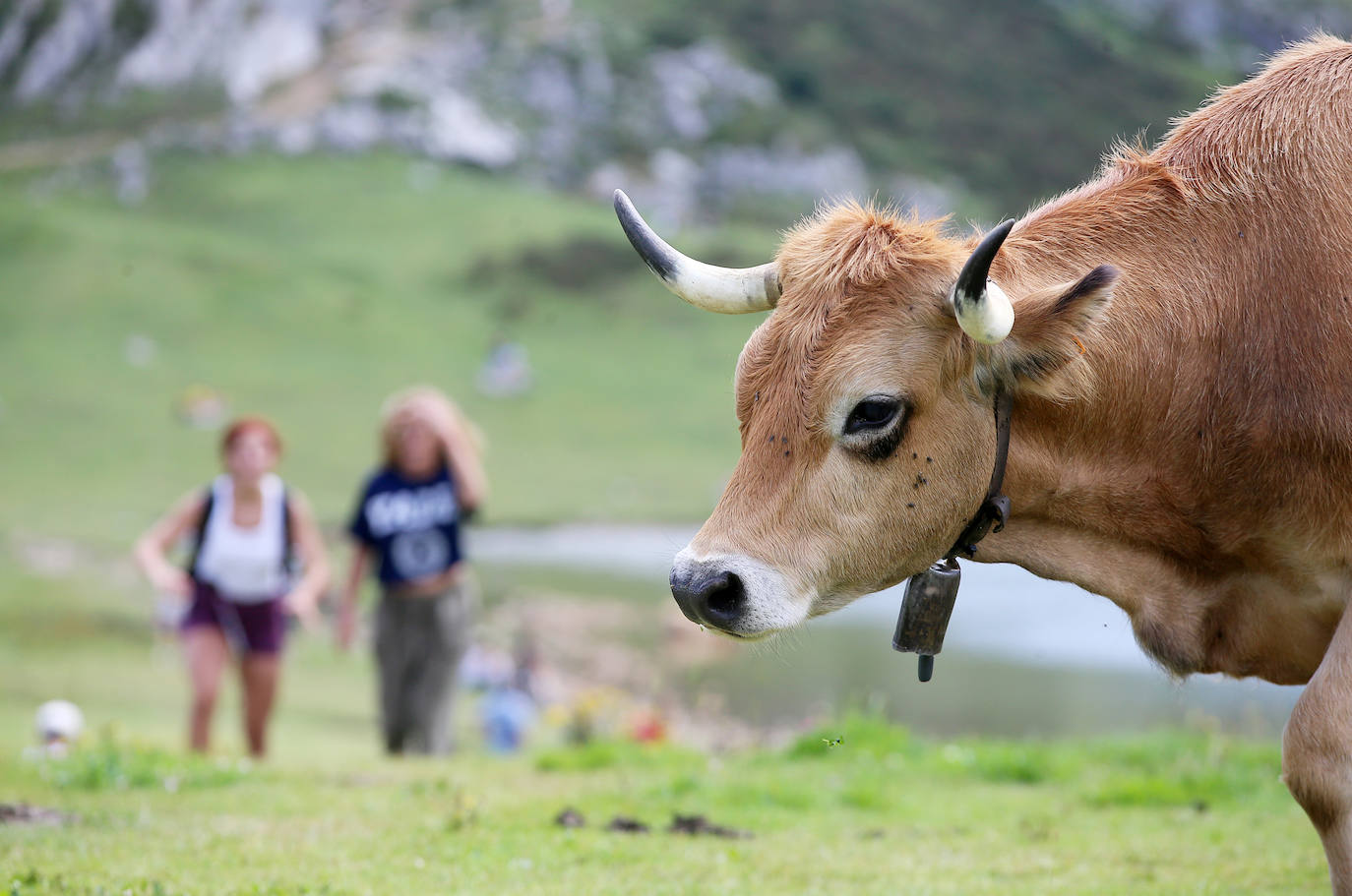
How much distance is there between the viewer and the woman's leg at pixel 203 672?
416 inches

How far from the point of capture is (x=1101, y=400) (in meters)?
4.86

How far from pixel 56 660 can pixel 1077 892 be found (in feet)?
61.2

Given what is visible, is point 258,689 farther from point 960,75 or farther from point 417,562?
point 960,75

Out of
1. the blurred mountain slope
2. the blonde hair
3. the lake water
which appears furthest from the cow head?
the blurred mountain slope

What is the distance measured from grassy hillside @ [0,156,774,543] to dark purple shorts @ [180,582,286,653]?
24967 millimetres

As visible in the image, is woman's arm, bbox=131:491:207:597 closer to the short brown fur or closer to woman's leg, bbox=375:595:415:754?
woman's leg, bbox=375:595:415:754

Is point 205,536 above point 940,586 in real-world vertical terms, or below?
above

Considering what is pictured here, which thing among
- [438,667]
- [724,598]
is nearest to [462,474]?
[438,667]

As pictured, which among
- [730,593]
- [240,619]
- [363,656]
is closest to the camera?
[730,593]

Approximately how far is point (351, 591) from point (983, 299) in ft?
27.3

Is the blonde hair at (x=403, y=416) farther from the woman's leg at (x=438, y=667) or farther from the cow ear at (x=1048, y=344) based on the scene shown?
the cow ear at (x=1048, y=344)

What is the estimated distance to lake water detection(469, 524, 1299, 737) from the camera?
Answer: 63.5 ft

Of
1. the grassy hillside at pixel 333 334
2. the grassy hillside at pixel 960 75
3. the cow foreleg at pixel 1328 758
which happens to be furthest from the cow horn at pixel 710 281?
the grassy hillside at pixel 960 75

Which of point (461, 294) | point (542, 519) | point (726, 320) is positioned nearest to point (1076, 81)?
point (726, 320)
